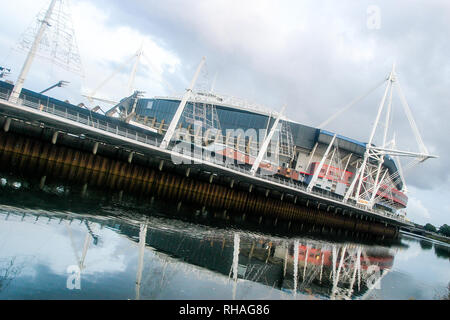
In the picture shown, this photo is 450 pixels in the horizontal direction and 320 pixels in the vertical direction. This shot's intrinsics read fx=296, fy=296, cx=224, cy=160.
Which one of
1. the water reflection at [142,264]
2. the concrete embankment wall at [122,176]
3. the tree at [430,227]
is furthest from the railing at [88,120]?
the tree at [430,227]

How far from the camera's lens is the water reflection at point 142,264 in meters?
9.62

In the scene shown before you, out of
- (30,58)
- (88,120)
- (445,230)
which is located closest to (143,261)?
(88,120)

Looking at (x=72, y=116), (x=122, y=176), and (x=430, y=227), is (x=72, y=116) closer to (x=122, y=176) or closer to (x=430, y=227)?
(x=122, y=176)

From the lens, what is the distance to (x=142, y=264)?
1248 centimetres

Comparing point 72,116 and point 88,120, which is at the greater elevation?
point 72,116

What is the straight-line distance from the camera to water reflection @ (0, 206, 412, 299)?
9.62 metres

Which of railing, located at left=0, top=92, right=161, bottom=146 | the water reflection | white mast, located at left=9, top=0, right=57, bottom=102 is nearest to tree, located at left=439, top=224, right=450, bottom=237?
the water reflection

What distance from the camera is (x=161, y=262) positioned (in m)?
13.2

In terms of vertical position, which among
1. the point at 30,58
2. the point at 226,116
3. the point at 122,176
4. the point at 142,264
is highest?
the point at 226,116

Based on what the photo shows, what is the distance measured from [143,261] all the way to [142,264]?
0.37m

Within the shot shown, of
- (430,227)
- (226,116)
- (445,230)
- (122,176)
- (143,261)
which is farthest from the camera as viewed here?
(430,227)
